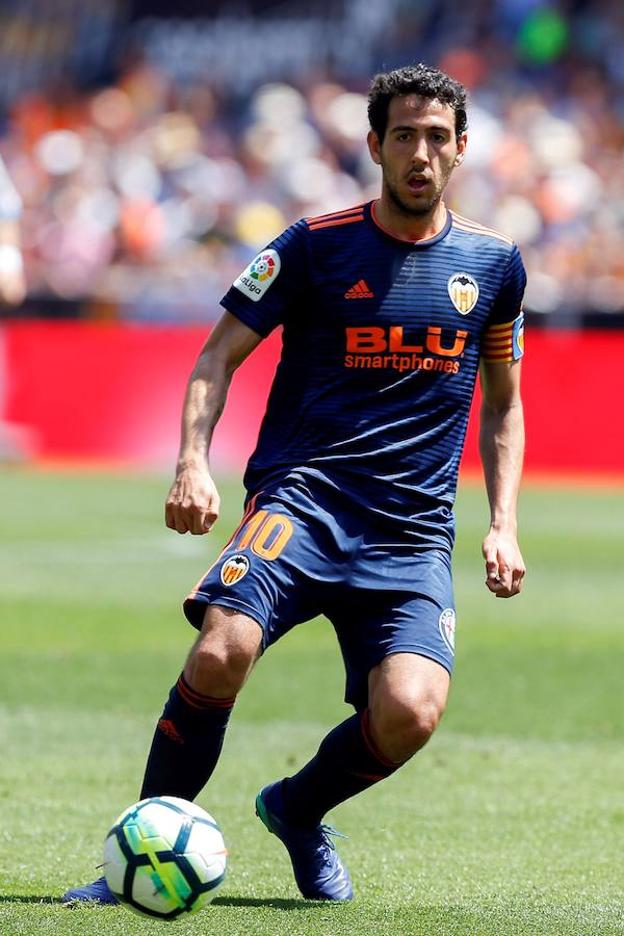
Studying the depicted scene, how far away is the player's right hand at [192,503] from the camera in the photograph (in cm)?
479

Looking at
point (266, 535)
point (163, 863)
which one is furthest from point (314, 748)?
point (163, 863)

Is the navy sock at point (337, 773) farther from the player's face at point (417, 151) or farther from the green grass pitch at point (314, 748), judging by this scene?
the player's face at point (417, 151)

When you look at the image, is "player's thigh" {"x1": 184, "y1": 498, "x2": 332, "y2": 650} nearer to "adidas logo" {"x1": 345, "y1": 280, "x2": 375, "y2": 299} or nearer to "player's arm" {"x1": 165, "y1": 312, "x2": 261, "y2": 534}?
"player's arm" {"x1": 165, "y1": 312, "x2": 261, "y2": 534}

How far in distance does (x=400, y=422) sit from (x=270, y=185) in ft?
61.2

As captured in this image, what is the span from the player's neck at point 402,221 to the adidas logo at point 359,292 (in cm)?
20

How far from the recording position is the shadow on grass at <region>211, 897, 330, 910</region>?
4.97 meters

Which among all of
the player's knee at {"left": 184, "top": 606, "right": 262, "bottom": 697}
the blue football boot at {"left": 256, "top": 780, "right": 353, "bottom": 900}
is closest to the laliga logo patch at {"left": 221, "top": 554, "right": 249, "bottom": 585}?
the player's knee at {"left": 184, "top": 606, "right": 262, "bottom": 697}

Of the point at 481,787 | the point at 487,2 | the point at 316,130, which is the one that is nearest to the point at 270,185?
the point at 316,130

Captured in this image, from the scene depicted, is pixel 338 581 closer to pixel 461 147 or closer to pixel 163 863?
pixel 163 863

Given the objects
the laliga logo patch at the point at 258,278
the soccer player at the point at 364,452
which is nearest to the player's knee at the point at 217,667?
the soccer player at the point at 364,452

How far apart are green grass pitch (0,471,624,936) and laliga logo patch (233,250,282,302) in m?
1.78

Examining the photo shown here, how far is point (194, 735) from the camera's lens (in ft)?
16.1

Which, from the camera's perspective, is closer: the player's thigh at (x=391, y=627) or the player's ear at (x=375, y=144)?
the player's thigh at (x=391, y=627)

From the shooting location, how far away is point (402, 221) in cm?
521
